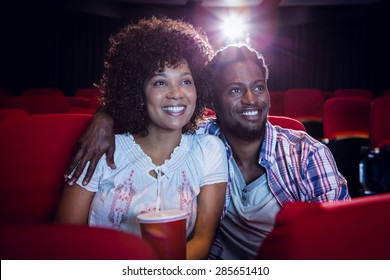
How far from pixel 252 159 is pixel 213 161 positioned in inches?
11.9

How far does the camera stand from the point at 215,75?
2.07 m

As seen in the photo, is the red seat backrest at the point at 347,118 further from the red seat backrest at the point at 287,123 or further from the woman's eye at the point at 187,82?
the woman's eye at the point at 187,82

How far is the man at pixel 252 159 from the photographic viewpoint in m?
1.71

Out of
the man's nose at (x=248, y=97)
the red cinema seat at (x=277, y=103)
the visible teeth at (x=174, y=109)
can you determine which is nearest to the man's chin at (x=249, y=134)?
the man's nose at (x=248, y=97)

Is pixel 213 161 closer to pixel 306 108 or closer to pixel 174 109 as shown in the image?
pixel 174 109

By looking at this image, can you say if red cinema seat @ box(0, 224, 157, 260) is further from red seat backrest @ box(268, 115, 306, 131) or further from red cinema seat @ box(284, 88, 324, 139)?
red cinema seat @ box(284, 88, 324, 139)

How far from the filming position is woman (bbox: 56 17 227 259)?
1.56 m

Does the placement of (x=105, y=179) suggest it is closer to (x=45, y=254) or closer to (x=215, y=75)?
(x=215, y=75)

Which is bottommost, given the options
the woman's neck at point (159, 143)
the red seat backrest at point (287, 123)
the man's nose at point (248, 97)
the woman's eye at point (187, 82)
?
the woman's neck at point (159, 143)

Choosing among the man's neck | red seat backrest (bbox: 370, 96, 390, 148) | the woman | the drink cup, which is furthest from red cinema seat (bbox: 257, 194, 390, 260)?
red seat backrest (bbox: 370, 96, 390, 148)

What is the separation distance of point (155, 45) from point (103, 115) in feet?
1.07

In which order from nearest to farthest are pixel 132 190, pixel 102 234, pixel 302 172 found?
pixel 102 234, pixel 132 190, pixel 302 172

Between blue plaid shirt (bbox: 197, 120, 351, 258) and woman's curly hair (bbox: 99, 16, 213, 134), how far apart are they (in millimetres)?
360
